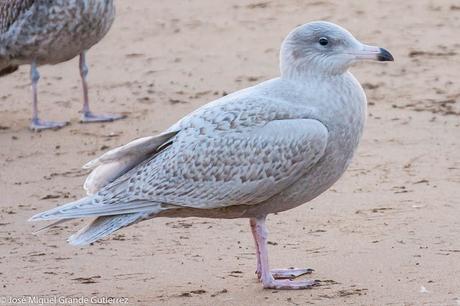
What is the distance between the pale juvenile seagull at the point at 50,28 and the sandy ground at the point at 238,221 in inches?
22.1

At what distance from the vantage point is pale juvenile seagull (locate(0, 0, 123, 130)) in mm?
11750

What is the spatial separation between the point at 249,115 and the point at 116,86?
18.8ft

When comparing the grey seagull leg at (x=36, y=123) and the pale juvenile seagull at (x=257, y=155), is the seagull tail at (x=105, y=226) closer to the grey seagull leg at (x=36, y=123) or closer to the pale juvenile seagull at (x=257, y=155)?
the pale juvenile seagull at (x=257, y=155)

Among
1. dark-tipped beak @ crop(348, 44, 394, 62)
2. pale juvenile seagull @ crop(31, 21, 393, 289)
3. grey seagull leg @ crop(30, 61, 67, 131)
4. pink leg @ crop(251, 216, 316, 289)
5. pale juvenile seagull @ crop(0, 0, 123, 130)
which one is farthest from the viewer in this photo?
pale juvenile seagull @ crop(0, 0, 123, 130)

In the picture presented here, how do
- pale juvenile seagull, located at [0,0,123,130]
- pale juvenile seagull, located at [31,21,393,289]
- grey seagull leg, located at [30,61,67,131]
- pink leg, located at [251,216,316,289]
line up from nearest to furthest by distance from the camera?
pale juvenile seagull, located at [31,21,393,289] → pink leg, located at [251,216,316,289] → grey seagull leg, located at [30,61,67,131] → pale juvenile seagull, located at [0,0,123,130]

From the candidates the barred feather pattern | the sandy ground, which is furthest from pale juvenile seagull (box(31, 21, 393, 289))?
the barred feather pattern

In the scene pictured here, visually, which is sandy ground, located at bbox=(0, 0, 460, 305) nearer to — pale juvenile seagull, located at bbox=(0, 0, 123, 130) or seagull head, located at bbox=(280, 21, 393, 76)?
pale juvenile seagull, located at bbox=(0, 0, 123, 130)

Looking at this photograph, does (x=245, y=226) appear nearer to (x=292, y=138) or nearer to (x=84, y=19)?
(x=292, y=138)

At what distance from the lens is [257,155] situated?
23.2ft

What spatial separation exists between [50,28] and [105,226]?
16.4 ft

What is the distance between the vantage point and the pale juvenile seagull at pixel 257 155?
23.1 feet

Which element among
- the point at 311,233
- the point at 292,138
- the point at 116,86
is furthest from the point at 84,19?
the point at 292,138

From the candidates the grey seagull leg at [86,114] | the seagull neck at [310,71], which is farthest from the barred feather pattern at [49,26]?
the seagull neck at [310,71]

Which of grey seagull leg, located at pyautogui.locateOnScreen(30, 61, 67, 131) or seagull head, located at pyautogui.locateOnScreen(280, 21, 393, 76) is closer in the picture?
seagull head, located at pyautogui.locateOnScreen(280, 21, 393, 76)
